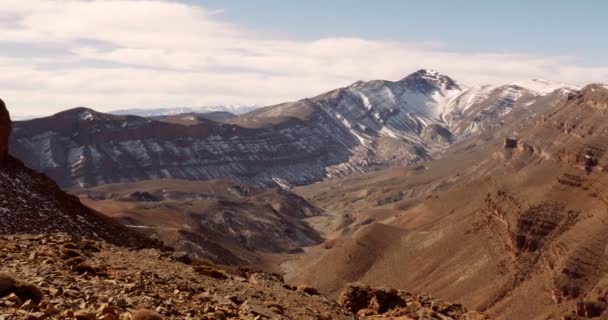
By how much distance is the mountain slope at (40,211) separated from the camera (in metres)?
45.0

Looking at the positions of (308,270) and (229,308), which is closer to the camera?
(229,308)

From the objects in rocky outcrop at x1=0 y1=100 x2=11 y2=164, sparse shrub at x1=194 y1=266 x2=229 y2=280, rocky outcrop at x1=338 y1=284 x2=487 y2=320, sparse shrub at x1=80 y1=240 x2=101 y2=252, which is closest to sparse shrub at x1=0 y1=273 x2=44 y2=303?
sparse shrub at x1=194 y1=266 x2=229 y2=280

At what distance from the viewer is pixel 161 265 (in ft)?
120

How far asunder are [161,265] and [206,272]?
247 centimetres

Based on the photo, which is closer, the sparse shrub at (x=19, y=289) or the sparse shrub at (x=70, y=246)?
the sparse shrub at (x=19, y=289)

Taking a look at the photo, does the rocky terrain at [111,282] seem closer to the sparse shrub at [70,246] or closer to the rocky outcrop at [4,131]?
the sparse shrub at [70,246]

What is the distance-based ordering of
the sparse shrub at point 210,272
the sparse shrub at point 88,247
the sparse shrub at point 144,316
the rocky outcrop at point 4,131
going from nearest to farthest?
the sparse shrub at point 144,316, the sparse shrub at point 210,272, the sparse shrub at point 88,247, the rocky outcrop at point 4,131

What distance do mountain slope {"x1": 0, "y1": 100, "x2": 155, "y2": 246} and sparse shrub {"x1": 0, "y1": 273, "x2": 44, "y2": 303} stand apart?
22.4 m

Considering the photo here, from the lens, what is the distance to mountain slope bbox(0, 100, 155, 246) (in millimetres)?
44969

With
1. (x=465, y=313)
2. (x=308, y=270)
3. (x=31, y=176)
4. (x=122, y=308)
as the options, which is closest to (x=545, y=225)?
(x=308, y=270)

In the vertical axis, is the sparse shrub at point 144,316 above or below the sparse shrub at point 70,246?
above

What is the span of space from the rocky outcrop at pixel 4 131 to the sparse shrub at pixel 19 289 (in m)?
34.5

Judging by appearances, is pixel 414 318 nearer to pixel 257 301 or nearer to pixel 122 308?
pixel 257 301

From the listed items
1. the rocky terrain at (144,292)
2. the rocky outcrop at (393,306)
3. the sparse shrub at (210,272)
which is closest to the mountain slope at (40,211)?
the rocky terrain at (144,292)
